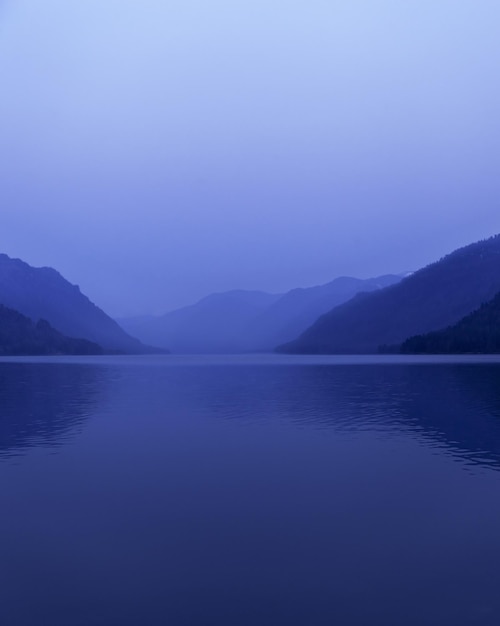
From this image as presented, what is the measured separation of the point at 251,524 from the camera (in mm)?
28016

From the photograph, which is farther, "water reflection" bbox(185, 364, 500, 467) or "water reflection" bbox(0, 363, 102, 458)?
"water reflection" bbox(185, 364, 500, 467)

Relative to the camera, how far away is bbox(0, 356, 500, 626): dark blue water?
19.8 metres

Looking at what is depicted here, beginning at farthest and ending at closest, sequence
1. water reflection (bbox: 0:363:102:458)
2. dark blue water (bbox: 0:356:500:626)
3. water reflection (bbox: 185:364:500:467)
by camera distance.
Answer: water reflection (bbox: 185:364:500:467) < water reflection (bbox: 0:363:102:458) < dark blue water (bbox: 0:356:500:626)

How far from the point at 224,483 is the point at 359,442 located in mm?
18165

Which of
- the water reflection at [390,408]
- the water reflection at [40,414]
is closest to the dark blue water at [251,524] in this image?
the water reflection at [40,414]

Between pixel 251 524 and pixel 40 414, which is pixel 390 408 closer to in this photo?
pixel 40 414

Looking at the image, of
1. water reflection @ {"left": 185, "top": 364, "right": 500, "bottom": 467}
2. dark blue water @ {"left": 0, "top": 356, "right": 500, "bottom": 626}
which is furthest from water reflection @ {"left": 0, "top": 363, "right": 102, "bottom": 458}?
water reflection @ {"left": 185, "top": 364, "right": 500, "bottom": 467}

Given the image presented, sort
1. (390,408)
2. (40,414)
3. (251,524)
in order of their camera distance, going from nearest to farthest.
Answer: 1. (251,524)
2. (40,414)
3. (390,408)

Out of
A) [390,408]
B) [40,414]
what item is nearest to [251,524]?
[40,414]

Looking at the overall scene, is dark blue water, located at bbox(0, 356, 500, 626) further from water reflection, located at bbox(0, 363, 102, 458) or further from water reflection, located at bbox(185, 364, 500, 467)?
water reflection, located at bbox(185, 364, 500, 467)

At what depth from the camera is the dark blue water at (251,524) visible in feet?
65.0

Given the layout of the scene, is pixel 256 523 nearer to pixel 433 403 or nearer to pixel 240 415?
pixel 240 415

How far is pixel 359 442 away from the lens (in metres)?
50.6

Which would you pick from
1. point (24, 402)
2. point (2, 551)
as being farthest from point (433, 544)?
→ point (24, 402)
